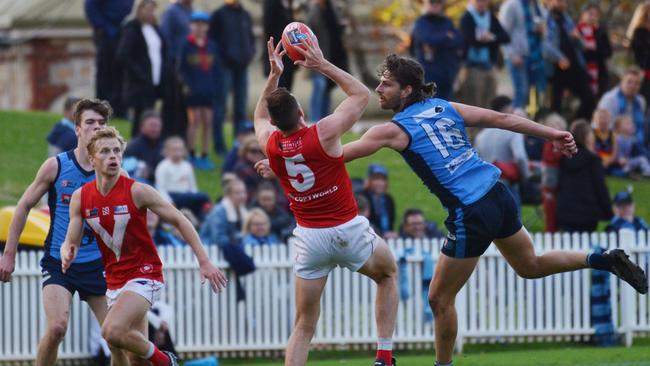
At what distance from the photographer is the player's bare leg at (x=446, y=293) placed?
10695 millimetres

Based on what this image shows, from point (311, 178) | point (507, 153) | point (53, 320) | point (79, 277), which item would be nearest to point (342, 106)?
point (311, 178)

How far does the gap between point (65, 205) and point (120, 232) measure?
869 mm

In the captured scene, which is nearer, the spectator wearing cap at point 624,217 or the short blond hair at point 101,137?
the short blond hair at point 101,137

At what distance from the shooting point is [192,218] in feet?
54.4

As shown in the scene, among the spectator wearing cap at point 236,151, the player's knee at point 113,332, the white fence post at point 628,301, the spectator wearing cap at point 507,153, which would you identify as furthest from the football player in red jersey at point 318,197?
the spectator wearing cap at point 236,151

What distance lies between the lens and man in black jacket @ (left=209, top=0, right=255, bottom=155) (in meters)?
20.4

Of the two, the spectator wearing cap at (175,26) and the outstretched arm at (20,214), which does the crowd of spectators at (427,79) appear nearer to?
the spectator wearing cap at (175,26)

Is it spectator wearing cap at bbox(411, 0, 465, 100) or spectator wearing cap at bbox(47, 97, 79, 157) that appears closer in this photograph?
spectator wearing cap at bbox(47, 97, 79, 157)

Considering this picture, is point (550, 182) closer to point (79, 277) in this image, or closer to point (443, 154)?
point (443, 154)

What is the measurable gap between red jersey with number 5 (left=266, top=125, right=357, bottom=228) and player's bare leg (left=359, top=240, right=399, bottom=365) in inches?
15.3

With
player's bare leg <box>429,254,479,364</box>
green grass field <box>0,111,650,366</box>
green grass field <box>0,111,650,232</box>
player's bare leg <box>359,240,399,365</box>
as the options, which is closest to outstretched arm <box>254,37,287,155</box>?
player's bare leg <box>359,240,399,365</box>

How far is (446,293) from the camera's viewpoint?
1077 centimetres

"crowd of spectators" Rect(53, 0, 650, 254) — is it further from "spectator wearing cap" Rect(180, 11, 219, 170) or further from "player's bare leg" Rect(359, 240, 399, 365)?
"player's bare leg" Rect(359, 240, 399, 365)

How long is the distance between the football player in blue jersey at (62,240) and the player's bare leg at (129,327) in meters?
0.53
